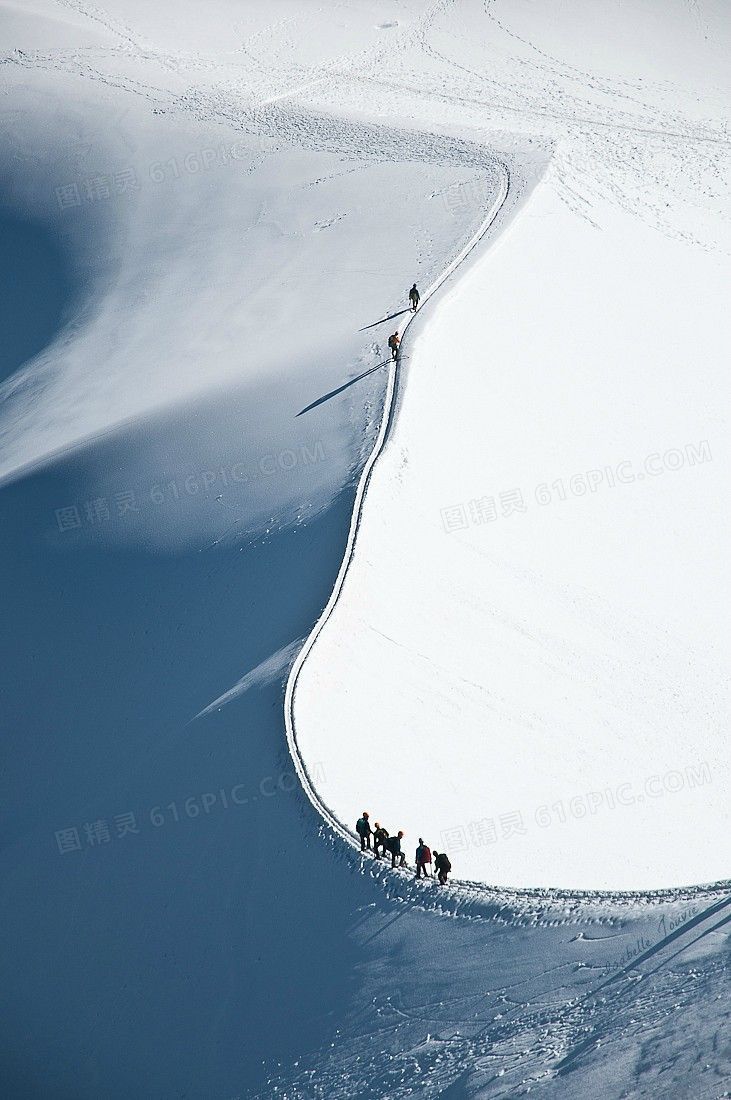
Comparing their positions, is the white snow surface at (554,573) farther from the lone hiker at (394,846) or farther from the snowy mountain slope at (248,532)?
the lone hiker at (394,846)

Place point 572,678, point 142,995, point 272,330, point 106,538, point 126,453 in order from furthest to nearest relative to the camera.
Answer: point 272,330 < point 126,453 < point 106,538 < point 572,678 < point 142,995

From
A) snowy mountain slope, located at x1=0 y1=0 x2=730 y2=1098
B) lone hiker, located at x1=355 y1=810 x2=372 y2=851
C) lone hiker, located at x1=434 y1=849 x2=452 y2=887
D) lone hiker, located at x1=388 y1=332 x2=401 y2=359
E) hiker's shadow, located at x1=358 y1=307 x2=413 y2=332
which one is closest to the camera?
snowy mountain slope, located at x1=0 y1=0 x2=730 y2=1098

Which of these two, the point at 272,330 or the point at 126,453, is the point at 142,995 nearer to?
the point at 126,453

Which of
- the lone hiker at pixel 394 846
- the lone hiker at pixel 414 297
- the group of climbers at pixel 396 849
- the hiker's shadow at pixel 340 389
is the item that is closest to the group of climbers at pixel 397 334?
the lone hiker at pixel 414 297

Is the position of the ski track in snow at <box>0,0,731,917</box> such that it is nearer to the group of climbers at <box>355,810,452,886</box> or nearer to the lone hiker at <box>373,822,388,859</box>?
the group of climbers at <box>355,810,452,886</box>

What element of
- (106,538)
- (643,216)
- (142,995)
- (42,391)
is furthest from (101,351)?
(142,995)

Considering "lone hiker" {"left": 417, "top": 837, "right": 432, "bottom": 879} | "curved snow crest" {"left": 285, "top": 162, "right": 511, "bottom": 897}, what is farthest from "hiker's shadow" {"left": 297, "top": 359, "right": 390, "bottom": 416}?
"lone hiker" {"left": 417, "top": 837, "right": 432, "bottom": 879}

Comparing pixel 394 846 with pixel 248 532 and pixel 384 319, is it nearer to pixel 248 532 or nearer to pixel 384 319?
pixel 248 532
